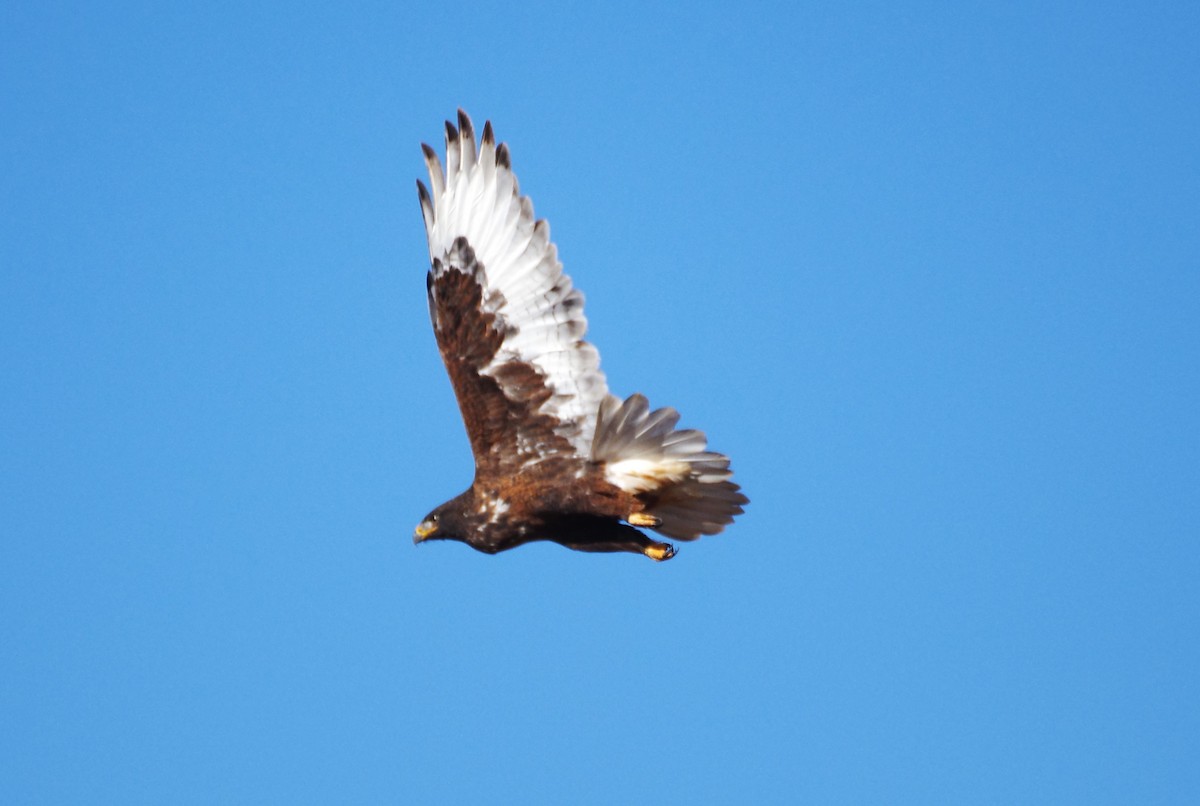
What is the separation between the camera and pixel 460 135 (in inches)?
406

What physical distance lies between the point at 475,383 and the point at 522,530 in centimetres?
105

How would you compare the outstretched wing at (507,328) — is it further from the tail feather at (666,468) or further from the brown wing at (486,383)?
the tail feather at (666,468)

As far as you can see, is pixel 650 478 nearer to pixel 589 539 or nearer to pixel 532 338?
pixel 589 539

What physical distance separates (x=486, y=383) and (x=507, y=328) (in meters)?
0.39

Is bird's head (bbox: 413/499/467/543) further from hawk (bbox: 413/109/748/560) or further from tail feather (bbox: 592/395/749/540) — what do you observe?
tail feather (bbox: 592/395/749/540)

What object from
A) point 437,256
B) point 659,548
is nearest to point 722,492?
point 659,548

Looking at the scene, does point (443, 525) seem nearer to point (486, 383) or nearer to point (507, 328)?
point (486, 383)

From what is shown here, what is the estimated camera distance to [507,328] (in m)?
9.73

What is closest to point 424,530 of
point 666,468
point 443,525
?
point 443,525

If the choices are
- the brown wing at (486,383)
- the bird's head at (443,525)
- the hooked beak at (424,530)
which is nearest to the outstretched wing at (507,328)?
the brown wing at (486,383)

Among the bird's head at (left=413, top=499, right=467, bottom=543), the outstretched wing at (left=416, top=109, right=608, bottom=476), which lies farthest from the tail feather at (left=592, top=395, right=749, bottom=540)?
the bird's head at (left=413, top=499, right=467, bottom=543)

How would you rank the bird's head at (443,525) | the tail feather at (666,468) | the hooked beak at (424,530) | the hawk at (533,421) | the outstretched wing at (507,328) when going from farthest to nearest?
1. the hooked beak at (424,530)
2. the bird's head at (443,525)
3. the outstretched wing at (507,328)
4. the hawk at (533,421)
5. the tail feather at (666,468)

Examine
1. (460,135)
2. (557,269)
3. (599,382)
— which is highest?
(460,135)

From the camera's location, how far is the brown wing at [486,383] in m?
9.54
